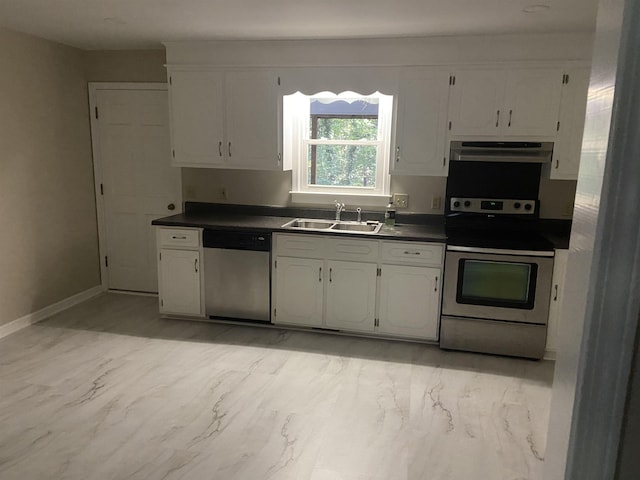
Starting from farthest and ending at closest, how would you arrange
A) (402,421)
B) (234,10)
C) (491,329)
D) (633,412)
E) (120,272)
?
(120,272), (491,329), (234,10), (402,421), (633,412)

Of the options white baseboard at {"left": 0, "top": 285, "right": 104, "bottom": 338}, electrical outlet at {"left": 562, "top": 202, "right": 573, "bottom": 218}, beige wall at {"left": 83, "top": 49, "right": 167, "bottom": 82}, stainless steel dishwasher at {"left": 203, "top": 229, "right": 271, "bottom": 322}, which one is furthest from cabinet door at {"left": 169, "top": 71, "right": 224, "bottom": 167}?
electrical outlet at {"left": 562, "top": 202, "right": 573, "bottom": 218}

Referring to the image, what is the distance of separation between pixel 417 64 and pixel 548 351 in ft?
7.80

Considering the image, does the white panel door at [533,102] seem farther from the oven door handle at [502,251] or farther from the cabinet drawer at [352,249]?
the cabinet drawer at [352,249]

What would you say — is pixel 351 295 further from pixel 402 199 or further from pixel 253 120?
pixel 253 120

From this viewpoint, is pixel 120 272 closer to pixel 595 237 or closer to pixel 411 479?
pixel 411 479

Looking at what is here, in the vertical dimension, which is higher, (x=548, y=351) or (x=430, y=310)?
(x=430, y=310)

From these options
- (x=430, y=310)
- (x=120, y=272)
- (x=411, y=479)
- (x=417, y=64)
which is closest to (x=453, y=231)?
(x=430, y=310)

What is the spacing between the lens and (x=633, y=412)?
54 cm

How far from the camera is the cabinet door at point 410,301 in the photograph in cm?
368

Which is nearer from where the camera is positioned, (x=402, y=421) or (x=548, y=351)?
(x=402, y=421)

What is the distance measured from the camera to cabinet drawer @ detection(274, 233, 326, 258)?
383 centimetres

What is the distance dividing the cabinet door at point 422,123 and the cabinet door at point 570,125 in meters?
0.82

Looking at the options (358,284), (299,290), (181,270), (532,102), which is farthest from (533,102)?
(181,270)

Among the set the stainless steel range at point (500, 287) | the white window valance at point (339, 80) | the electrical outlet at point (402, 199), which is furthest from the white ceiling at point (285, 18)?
the electrical outlet at point (402, 199)
